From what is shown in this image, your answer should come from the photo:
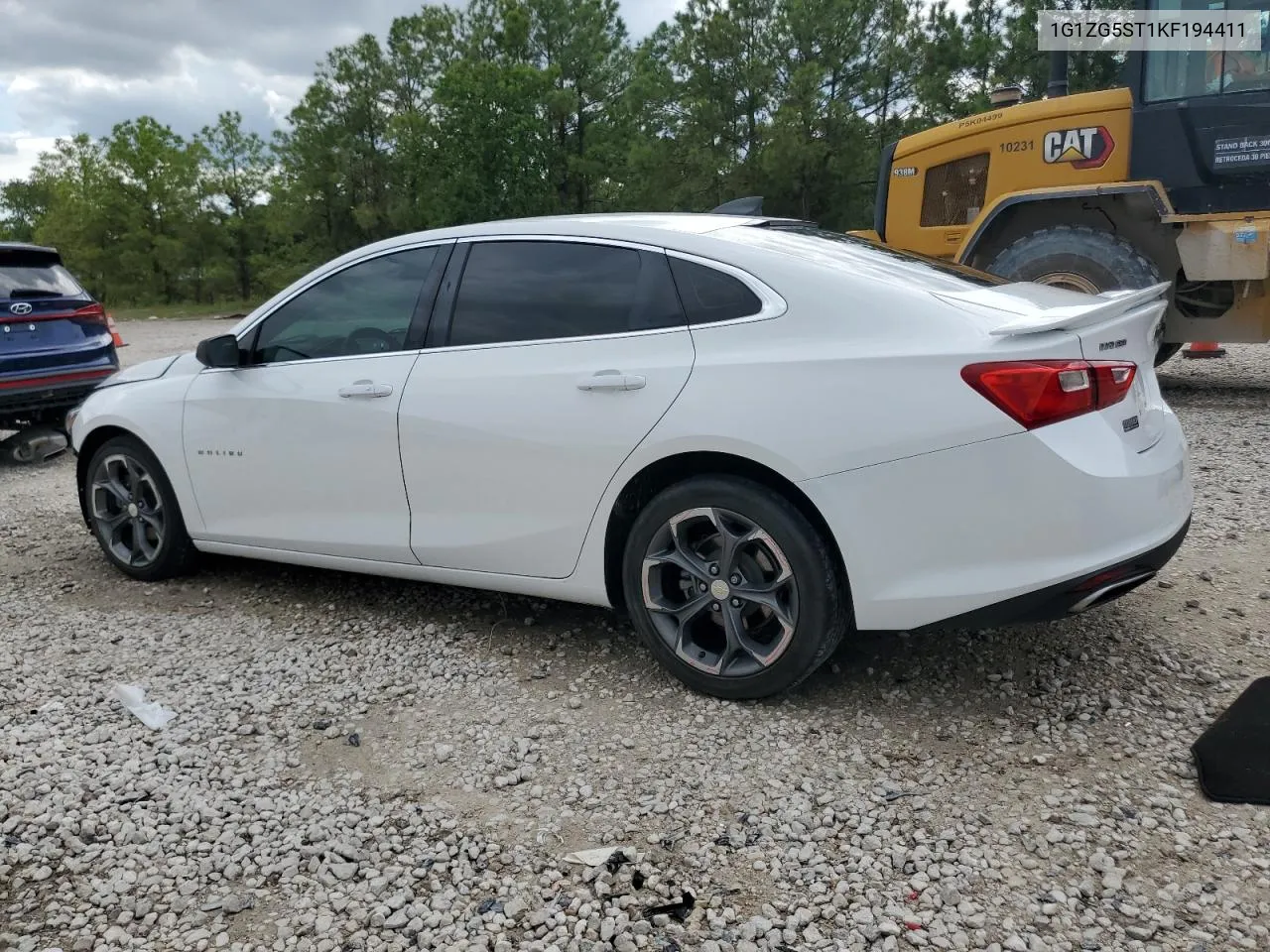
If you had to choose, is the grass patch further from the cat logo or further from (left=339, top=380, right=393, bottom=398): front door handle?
(left=339, top=380, right=393, bottom=398): front door handle

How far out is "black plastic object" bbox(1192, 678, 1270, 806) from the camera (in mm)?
2693

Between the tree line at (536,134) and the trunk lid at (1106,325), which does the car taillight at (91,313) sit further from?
the tree line at (536,134)

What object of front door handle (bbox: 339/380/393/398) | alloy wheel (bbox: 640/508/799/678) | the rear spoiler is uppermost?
the rear spoiler

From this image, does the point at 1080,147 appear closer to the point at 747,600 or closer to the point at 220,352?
the point at 747,600

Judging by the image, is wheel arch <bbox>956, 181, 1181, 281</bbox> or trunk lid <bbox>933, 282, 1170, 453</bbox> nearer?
trunk lid <bbox>933, 282, 1170, 453</bbox>

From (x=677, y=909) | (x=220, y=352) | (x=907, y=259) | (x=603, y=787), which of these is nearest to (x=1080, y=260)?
(x=907, y=259)

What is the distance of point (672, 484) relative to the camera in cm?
337

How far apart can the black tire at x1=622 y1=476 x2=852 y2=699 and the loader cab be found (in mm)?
5821

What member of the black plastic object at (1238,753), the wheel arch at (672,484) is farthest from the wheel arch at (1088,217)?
the wheel arch at (672,484)

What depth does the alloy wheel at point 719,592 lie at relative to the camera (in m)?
3.19

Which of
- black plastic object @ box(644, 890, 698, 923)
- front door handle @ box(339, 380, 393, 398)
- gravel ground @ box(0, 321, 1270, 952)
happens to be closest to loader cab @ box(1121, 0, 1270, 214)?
gravel ground @ box(0, 321, 1270, 952)

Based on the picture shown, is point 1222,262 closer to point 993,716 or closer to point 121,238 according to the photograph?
point 993,716

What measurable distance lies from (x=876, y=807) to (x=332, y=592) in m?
2.95

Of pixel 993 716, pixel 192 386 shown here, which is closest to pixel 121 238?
pixel 192 386
